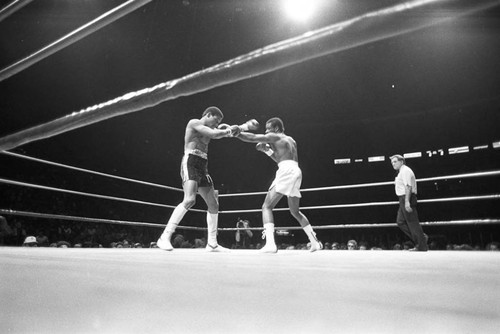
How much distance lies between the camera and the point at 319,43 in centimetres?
61

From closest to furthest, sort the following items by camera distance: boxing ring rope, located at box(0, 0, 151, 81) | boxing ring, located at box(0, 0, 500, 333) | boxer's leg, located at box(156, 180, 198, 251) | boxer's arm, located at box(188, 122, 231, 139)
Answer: boxing ring, located at box(0, 0, 500, 333), boxing ring rope, located at box(0, 0, 151, 81), boxer's arm, located at box(188, 122, 231, 139), boxer's leg, located at box(156, 180, 198, 251)

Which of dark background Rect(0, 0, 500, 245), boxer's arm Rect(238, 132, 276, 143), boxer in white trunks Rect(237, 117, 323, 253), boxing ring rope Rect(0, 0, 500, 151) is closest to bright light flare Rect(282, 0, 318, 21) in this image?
dark background Rect(0, 0, 500, 245)

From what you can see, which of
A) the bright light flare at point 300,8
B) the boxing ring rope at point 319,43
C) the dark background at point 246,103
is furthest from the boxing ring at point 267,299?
the bright light flare at point 300,8

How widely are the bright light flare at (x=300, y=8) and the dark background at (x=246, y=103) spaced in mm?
208

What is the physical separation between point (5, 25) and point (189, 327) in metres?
7.61

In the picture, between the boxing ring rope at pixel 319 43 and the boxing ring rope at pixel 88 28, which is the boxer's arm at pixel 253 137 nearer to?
the boxing ring rope at pixel 88 28

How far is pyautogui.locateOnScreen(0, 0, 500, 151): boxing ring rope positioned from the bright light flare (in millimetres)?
6711

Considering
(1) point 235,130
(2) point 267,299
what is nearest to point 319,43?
(2) point 267,299

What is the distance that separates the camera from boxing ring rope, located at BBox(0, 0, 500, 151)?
0.51m

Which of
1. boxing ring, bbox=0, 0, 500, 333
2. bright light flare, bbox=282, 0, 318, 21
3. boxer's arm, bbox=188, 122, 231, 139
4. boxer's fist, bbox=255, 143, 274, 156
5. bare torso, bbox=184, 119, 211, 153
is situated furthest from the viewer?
bright light flare, bbox=282, 0, 318, 21

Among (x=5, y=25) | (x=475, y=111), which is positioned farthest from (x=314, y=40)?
(x=475, y=111)

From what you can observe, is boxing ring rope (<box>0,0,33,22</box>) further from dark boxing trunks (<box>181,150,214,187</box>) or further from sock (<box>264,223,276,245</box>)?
sock (<box>264,223,276,245</box>)

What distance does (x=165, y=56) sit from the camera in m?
8.95

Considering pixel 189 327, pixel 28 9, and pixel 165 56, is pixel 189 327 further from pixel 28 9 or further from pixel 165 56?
pixel 165 56
